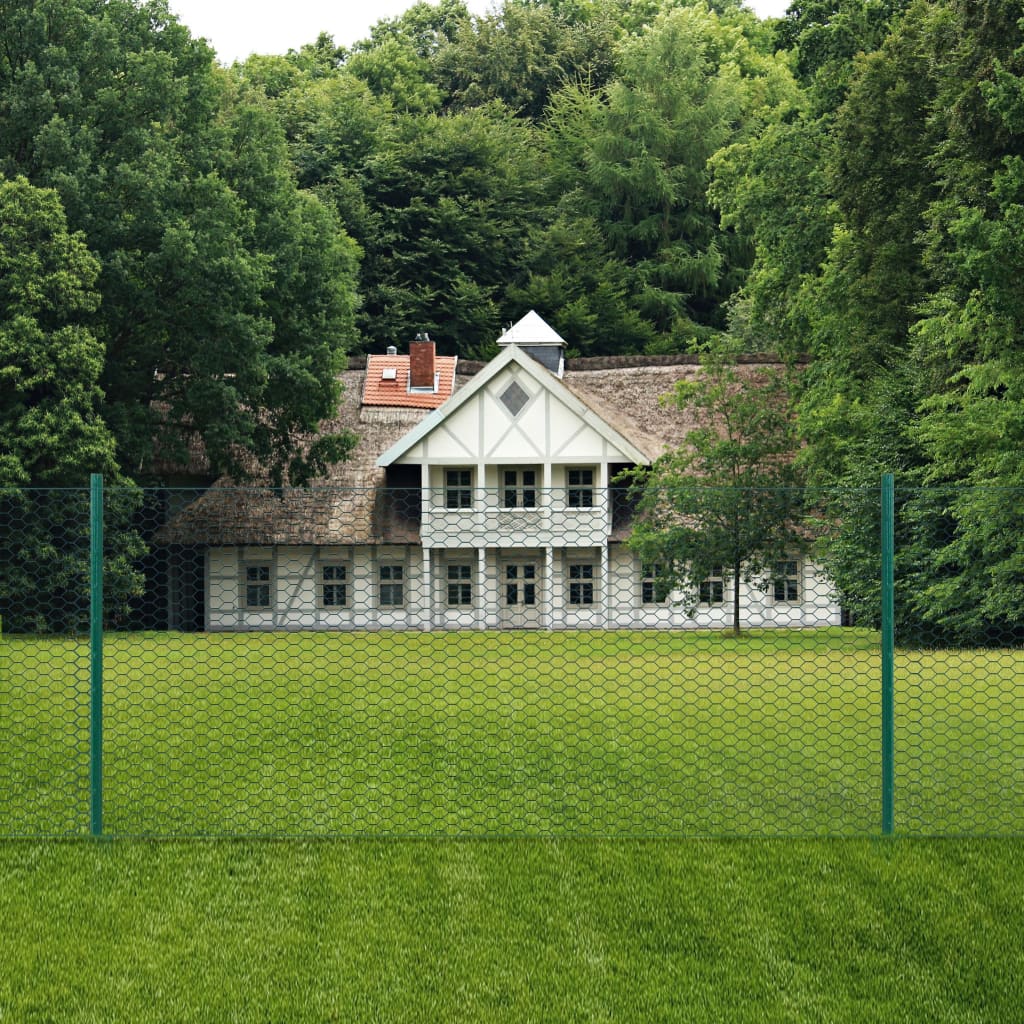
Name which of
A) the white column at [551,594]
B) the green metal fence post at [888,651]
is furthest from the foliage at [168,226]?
the green metal fence post at [888,651]

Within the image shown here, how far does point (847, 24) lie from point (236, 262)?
1394cm

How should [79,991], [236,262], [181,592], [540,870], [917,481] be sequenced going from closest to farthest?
[79,991]
[540,870]
[917,481]
[236,262]
[181,592]

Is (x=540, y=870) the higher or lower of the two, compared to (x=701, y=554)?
lower

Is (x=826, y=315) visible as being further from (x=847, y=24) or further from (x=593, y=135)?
(x=593, y=135)

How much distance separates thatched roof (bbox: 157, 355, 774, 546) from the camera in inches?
1423

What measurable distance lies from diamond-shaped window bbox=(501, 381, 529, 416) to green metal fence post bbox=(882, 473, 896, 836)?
2882 centimetres

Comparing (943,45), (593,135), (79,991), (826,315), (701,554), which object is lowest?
(79,991)

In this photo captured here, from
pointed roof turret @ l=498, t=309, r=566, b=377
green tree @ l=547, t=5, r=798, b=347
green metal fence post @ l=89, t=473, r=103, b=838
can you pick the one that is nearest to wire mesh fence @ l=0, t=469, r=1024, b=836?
green metal fence post @ l=89, t=473, r=103, b=838

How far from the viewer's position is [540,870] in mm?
7047

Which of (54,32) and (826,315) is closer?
(826,315)

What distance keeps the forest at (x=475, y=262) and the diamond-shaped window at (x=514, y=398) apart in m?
4.15

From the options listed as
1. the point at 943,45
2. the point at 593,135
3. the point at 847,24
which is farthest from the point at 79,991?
the point at 593,135

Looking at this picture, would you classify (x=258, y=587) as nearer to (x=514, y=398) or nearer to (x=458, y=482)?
(x=458, y=482)

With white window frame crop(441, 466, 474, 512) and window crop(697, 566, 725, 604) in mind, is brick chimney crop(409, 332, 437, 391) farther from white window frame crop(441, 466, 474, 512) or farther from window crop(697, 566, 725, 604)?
window crop(697, 566, 725, 604)
